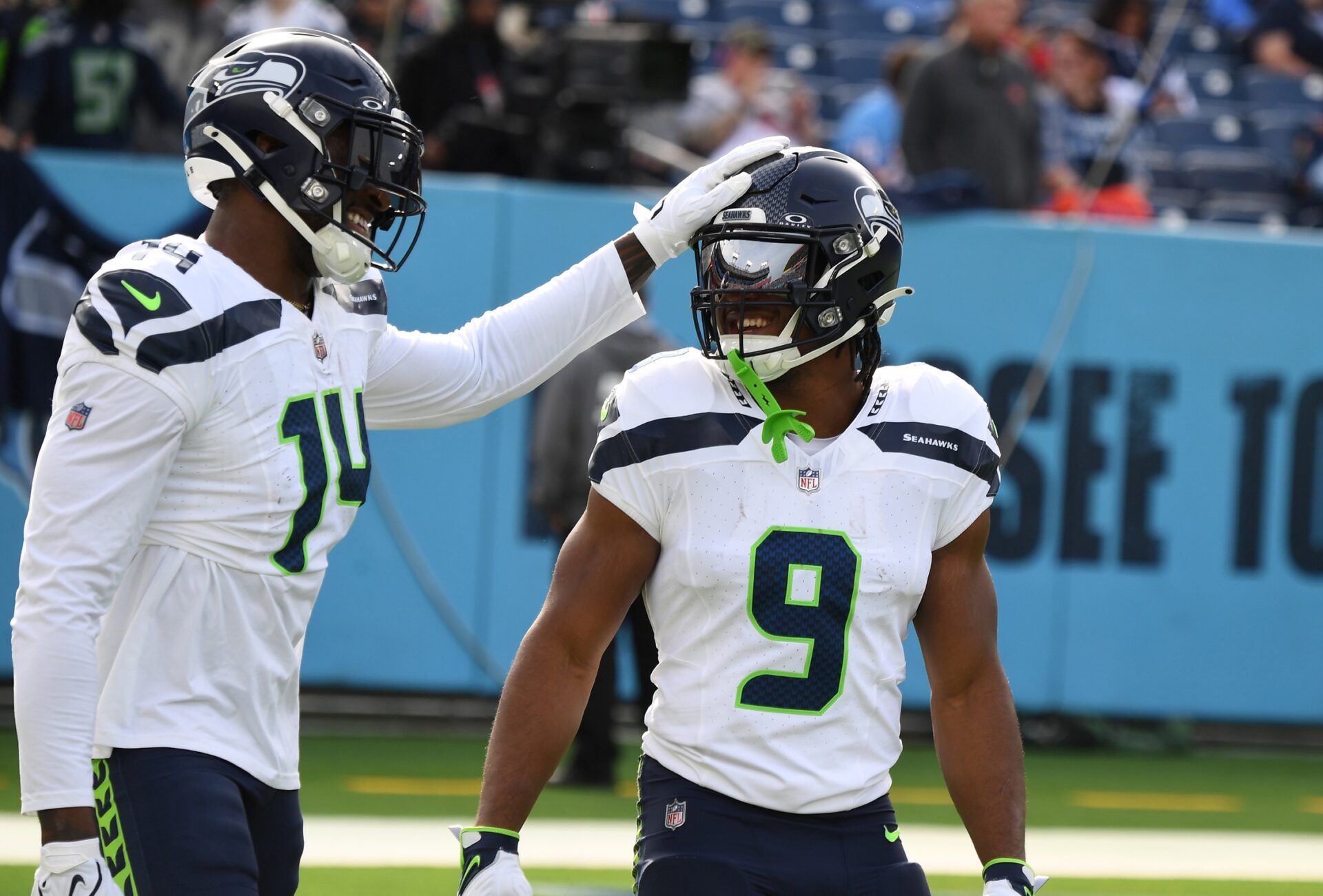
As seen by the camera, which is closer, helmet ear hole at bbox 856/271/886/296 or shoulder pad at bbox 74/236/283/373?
shoulder pad at bbox 74/236/283/373

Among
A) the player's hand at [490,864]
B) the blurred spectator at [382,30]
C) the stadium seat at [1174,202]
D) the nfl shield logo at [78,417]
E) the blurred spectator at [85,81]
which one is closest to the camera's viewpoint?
the nfl shield logo at [78,417]

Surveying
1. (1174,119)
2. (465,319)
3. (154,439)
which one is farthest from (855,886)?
(1174,119)

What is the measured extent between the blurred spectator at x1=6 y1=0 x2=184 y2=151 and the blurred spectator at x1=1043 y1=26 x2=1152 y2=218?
181 inches

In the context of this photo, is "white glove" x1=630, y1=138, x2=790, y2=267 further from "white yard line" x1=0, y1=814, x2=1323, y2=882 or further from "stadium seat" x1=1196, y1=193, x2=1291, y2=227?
"stadium seat" x1=1196, y1=193, x2=1291, y2=227

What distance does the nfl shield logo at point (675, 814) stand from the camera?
2836 millimetres

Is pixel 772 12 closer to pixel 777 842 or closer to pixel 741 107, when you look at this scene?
pixel 741 107

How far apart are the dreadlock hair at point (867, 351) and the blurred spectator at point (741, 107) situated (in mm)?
6920

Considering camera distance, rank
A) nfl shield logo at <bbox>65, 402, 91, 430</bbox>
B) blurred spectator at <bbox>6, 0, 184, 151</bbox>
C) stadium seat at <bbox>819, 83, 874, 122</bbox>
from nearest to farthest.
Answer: nfl shield logo at <bbox>65, 402, 91, 430</bbox> → blurred spectator at <bbox>6, 0, 184, 151</bbox> → stadium seat at <bbox>819, 83, 874, 122</bbox>

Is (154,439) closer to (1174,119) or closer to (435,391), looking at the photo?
(435,391)

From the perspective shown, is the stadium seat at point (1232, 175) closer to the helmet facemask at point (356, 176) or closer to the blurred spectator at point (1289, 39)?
the blurred spectator at point (1289, 39)

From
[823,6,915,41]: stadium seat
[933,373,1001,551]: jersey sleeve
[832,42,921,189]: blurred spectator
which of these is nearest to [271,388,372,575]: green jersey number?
[933,373,1001,551]: jersey sleeve

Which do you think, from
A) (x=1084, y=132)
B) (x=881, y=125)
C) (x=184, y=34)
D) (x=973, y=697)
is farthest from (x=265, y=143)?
(x=1084, y=132)

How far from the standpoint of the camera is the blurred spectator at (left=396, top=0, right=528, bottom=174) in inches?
351

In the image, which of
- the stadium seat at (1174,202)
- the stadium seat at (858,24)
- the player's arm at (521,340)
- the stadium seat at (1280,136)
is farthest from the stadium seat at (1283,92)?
the player's arm at (521,340)
